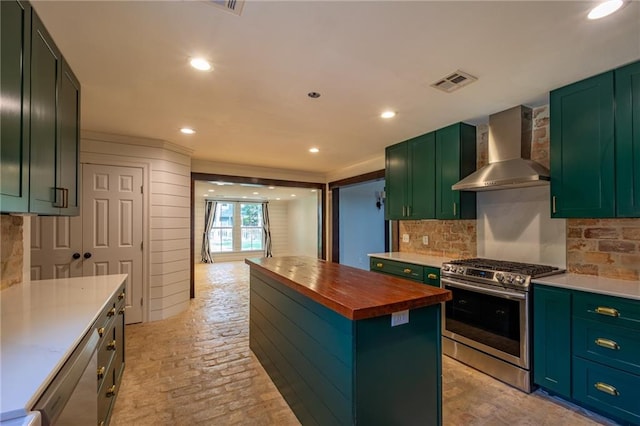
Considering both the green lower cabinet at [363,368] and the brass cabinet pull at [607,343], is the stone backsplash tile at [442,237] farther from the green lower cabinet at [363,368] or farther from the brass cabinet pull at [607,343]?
the green lower cabinet at [363,368]

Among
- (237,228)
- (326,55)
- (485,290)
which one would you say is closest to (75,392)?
(326,55)

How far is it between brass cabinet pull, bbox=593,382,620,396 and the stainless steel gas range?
0.42 meters

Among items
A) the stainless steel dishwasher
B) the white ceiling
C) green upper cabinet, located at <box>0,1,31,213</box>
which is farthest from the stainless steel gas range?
green upper cabinet, located at <box>0,1,31,213</box>

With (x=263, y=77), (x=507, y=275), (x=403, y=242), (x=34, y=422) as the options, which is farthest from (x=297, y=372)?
(x=403, y=242)

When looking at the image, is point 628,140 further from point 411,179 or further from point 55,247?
point 55,247

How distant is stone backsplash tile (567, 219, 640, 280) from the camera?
227 cm

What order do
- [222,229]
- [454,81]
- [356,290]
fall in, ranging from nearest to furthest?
[356,290]
[454,81]
[222,229]

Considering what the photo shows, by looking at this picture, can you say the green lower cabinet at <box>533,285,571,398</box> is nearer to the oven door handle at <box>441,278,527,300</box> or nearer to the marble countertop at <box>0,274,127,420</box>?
the oven door handle at <box>441,278,527,300</box>

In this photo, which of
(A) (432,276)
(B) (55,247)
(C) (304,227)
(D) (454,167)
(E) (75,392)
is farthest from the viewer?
(C) (304,227)

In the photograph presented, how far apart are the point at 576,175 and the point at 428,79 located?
144 cm

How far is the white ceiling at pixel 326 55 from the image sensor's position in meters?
1.55

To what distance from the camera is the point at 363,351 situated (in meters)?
1.51

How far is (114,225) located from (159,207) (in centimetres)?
57

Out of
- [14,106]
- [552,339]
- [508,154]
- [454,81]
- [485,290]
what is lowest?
[552,339]
